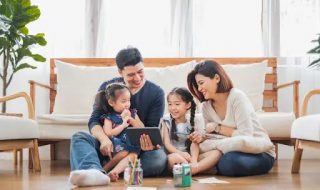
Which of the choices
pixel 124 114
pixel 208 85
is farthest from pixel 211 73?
pixel 124 114

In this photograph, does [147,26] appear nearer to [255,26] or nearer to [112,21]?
[112,21]

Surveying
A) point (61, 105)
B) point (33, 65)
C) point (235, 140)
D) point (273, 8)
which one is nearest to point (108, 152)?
point (235, 140)

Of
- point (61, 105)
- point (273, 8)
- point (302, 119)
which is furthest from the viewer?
point (273, 8)

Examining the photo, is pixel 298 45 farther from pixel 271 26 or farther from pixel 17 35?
pixel 17 35

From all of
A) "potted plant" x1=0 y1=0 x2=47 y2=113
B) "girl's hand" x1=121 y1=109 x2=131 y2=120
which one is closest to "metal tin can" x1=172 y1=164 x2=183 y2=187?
"girl's hand" x1=121 y1=109 x2=131 y2=120

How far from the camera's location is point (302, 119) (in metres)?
2.86

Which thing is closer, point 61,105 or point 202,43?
point 61,105

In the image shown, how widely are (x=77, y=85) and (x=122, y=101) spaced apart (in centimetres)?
132

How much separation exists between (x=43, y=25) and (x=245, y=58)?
1741mm

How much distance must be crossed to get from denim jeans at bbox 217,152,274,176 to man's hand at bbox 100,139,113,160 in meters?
0.63

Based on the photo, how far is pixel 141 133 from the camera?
8.59 feet

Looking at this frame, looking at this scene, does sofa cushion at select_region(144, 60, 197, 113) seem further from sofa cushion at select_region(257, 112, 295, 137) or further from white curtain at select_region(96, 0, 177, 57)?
sofa cushion at select_region(257, 112, 295, 137)

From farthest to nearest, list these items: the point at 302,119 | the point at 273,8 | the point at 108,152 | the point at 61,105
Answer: the point at 273,8 < the point at 61,105 < the point at 302,119 < the point at 108,152

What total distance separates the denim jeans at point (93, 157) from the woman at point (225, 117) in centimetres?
24
